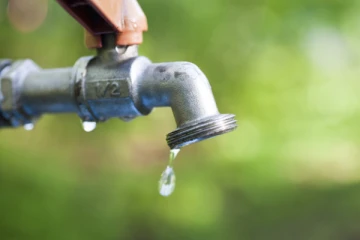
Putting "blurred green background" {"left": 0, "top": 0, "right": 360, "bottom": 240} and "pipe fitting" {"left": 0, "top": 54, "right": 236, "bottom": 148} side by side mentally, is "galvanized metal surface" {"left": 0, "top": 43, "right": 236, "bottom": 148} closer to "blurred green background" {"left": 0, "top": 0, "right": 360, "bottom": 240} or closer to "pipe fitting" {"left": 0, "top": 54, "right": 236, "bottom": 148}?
"pipe fitting" {"left": 0, "top": 54, "right": 236, "bottom": 148}

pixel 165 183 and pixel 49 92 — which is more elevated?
pixel 49 92

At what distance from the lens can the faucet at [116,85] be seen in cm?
45

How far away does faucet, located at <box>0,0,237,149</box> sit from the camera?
0.45 metres

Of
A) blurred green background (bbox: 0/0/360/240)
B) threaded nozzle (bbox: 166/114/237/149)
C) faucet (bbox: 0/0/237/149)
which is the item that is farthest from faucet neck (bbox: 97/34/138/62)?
blurred green background (bbox: 0/0/360/240)

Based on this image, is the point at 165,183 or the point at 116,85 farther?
the point at 165,183

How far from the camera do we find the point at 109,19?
479 mm

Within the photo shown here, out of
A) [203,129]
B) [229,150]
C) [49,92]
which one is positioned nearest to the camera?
[203,129]

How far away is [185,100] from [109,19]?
118mm

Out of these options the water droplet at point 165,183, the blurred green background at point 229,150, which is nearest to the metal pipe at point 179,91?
the water droplet at point 165,183

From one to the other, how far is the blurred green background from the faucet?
1.92 ft

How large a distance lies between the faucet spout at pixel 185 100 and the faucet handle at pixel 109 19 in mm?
46

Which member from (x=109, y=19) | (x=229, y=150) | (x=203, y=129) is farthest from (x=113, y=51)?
(x=229, y=150)

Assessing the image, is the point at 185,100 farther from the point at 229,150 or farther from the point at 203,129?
the point at 229,150

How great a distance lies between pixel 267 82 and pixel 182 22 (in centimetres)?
25
